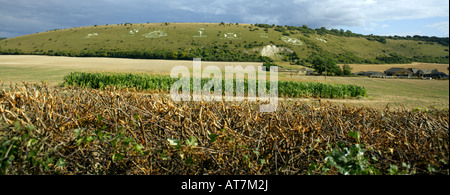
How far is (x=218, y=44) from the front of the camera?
3875 inches

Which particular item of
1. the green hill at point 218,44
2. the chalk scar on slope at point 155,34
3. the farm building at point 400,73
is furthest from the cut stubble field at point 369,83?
the chalk scar on slope at point 155,34

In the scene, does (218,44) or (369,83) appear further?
(218,44)

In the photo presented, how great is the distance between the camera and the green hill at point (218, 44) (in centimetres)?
8300

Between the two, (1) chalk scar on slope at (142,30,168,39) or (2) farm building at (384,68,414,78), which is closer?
(2) farm building at (384,68,414,78)

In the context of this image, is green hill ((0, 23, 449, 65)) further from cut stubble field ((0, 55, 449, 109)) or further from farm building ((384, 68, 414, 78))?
cut stubble field ((0, 55, 449, 109))

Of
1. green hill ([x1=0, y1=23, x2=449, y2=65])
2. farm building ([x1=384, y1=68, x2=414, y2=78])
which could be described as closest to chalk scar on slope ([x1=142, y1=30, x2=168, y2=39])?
green hill ([x1=0, y1=23, x2=449, y2=65])

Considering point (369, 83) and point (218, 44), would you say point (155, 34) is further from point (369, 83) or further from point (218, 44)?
point (369, 83)

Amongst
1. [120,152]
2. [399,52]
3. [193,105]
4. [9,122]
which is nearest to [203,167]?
[120,152]

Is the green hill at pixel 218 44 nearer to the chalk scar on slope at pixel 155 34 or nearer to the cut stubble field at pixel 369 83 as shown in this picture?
the chalk scar on slope at pixel 155 34

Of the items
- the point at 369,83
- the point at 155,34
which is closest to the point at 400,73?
the point at 369,83

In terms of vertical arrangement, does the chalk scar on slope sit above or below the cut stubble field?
above

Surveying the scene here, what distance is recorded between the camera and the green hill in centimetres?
8300

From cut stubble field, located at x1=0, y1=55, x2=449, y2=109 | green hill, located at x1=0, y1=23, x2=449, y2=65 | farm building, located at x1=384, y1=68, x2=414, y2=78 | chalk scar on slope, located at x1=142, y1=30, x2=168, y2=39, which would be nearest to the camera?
cut stubble field, located at x1=0, y1=55, x2=449, y2=109

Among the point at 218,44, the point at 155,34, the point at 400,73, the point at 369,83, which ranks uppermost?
the point at 155,34
